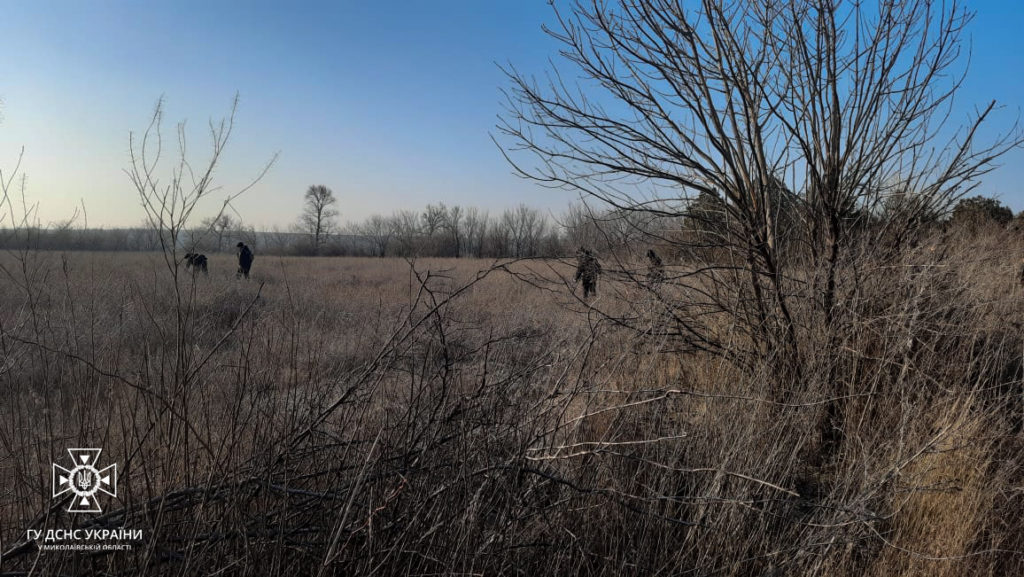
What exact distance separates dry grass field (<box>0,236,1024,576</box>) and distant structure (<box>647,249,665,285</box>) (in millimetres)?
207

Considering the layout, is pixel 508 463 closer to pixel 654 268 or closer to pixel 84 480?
pixel 84 480

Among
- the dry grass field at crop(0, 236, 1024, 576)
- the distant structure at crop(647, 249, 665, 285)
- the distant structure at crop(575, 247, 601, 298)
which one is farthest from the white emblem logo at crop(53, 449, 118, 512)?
the distant structure at crop(647, 249, 665, 285)

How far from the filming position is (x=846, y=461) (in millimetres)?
3523

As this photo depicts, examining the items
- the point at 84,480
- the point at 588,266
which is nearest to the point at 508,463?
the point at 84,480

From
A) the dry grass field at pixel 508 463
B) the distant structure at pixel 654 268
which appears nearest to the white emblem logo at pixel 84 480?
the dry grass field at pixel 508 463

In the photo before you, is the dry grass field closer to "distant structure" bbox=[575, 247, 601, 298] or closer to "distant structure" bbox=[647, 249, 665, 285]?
"distant structure" bbox=[647, 249, 665, 285]

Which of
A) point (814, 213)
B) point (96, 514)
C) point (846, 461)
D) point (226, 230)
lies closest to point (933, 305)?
point (814, 213)

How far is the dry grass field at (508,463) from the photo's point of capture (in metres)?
1.87

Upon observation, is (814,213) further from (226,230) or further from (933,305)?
(226,230)

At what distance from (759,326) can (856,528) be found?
1.88 m

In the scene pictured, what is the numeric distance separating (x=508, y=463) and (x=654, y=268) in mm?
2819

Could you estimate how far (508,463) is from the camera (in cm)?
214

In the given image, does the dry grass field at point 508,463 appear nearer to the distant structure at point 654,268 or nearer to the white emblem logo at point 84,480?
the white emblem logo at point 84,480

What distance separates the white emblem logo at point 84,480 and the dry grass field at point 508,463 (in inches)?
1.9
